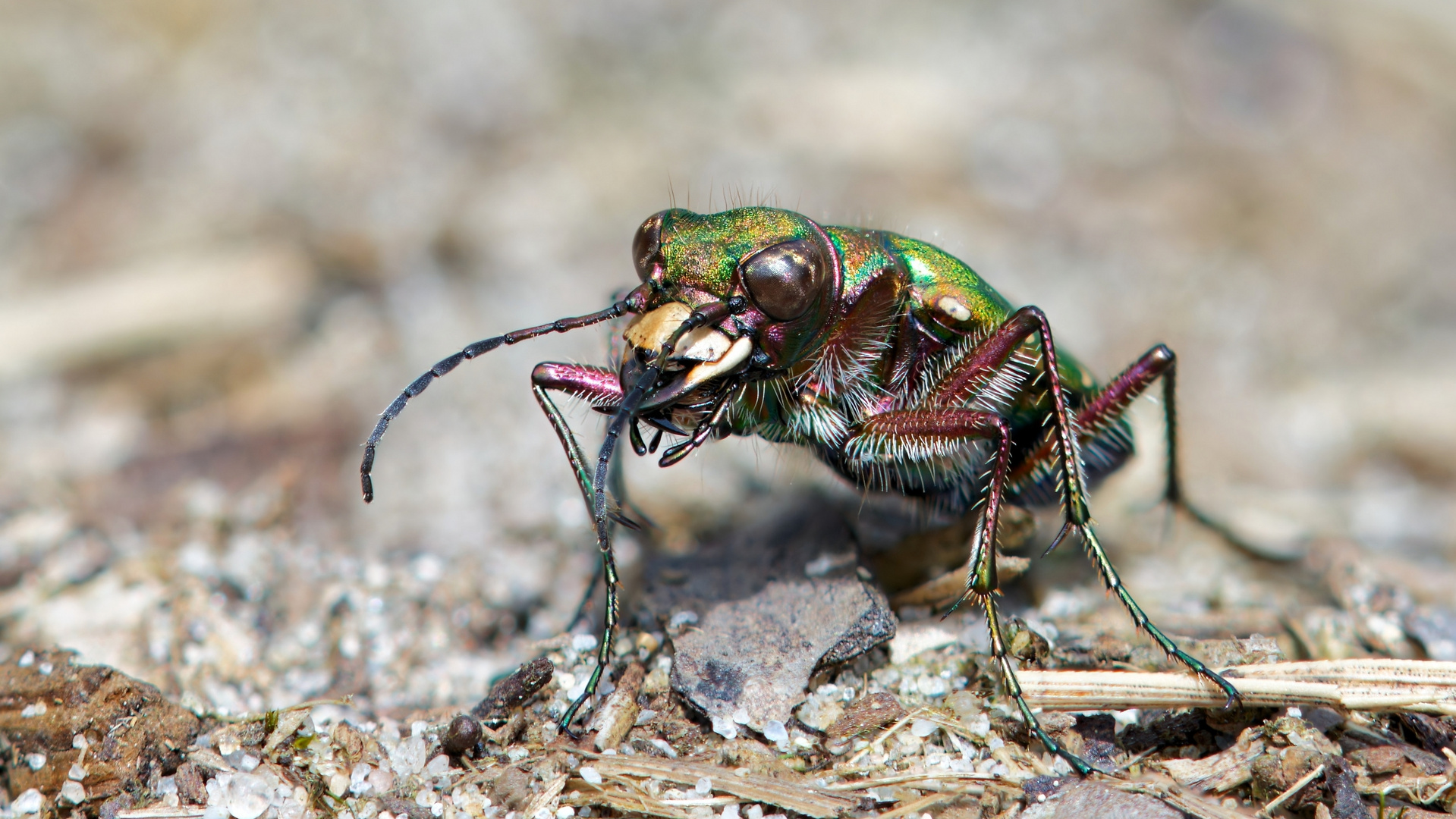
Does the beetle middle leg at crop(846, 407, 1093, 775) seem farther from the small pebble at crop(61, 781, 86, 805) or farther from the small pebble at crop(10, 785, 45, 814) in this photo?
the small pebble at crop(10, 785, 45, 814)

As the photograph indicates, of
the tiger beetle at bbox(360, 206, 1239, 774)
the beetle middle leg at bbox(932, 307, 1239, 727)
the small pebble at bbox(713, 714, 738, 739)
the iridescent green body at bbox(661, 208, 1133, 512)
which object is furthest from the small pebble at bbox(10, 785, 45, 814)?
the beetle middle leg at bbox(932, 307, 1239, 727)

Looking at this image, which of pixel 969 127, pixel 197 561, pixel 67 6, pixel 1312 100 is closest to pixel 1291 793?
pixel 197 561

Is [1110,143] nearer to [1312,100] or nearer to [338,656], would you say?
[1312,100]

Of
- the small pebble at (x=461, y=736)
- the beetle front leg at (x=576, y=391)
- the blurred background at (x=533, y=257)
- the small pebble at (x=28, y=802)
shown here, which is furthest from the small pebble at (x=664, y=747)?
the small pebble at (x=28, y=802)

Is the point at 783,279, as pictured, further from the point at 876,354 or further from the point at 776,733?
the point at 776,733

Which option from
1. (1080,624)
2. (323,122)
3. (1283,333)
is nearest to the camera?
(1080,624)

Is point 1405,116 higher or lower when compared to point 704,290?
higher

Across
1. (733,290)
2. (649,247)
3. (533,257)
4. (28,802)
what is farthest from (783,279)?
(533,257)
